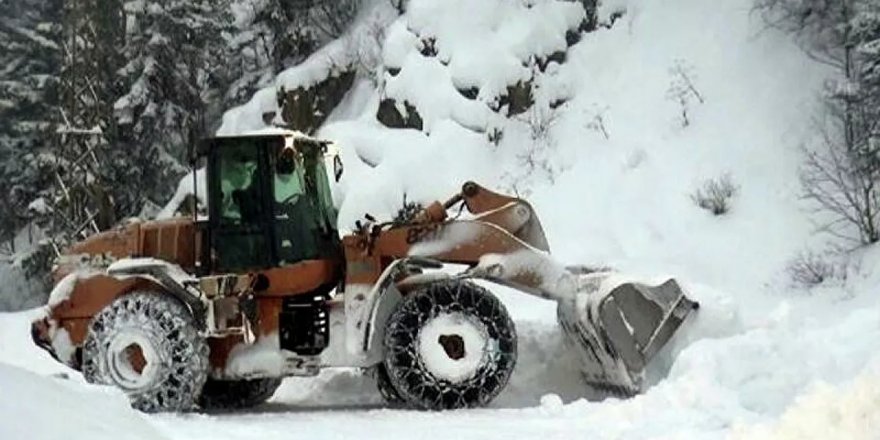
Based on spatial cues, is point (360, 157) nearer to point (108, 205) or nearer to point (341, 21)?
point (341, 21)

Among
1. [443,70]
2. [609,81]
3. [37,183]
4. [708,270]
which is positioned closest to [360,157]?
[443,70]

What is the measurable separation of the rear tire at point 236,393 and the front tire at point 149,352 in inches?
49.4

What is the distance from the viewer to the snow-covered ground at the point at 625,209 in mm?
7949

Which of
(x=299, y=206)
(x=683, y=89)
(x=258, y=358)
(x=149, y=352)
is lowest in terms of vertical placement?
(x=258, y=358)

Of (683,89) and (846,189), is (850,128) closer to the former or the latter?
(846,189)

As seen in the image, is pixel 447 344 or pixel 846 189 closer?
pixel 447 344

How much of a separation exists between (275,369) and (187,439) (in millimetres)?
2332

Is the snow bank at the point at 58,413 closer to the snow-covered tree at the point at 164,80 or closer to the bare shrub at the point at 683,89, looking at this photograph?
the bare shrub at the point at 683,89

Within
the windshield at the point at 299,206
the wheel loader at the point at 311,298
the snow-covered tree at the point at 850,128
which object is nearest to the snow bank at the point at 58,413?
the wheel loader at the point at 311,298

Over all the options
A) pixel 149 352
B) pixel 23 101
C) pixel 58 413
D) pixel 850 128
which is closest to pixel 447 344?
pixel 149 352

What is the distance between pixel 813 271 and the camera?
1402cm

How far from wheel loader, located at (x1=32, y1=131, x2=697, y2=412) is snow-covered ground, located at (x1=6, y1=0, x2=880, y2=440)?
40 cm

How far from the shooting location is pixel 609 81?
63.9ft

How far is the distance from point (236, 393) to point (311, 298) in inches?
64.3
